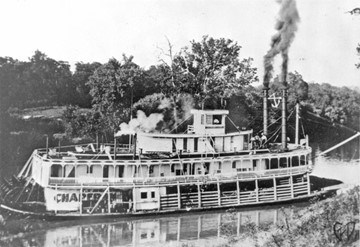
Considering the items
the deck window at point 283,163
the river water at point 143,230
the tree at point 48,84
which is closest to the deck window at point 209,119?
the deck window at point 283,163

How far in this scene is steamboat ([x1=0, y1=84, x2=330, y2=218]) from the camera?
12.1m

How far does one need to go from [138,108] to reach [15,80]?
490 centimetres

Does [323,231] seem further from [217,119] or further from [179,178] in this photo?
[217,119]

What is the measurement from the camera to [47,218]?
11.6 m

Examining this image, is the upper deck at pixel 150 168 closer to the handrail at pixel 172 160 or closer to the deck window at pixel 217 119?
the handrail at pixel 172 160

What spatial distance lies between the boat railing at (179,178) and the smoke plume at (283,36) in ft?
11.0

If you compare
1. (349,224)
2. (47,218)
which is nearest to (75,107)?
(47,218)

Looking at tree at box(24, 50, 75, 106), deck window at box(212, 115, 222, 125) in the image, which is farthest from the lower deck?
tree at box(24, 50, 75, 106)

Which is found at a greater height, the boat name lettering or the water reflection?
the boat name lettering

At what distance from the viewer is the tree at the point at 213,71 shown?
16625 mm

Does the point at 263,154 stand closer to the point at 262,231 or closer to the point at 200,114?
the point at 200,114

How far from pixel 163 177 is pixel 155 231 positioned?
5.96 feet

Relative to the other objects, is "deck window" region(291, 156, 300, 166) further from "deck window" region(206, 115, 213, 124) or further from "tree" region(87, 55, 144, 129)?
"tree" region(87, 55, 144, 129)

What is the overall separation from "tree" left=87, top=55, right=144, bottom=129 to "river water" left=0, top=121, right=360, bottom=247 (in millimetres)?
5538
